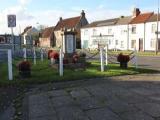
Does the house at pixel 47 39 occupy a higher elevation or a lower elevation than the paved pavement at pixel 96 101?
higher

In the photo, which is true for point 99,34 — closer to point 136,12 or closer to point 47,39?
point 136,12

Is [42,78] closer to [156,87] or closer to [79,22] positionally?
[156,87]

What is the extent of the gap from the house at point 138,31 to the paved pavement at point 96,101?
51.1 m

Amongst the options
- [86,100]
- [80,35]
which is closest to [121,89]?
[86,100]

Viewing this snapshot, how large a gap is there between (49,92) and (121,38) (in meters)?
60.7

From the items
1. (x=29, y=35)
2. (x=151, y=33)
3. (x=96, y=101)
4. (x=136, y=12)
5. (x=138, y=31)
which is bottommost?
(x=96, y=101)

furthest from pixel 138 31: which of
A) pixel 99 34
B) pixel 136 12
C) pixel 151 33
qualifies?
pixel 99 34

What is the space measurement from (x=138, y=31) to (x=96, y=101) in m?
56.9

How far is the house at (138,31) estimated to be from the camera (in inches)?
2527

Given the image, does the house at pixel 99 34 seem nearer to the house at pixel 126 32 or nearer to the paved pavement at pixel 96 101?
the house at pixel 126 32

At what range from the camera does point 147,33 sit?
62.6 m

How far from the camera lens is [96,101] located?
10164 millimetres

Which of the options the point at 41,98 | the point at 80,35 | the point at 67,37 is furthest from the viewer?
the point at 80,35

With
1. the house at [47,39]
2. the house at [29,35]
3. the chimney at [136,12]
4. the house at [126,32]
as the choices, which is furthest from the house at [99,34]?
the house at [47,39]
